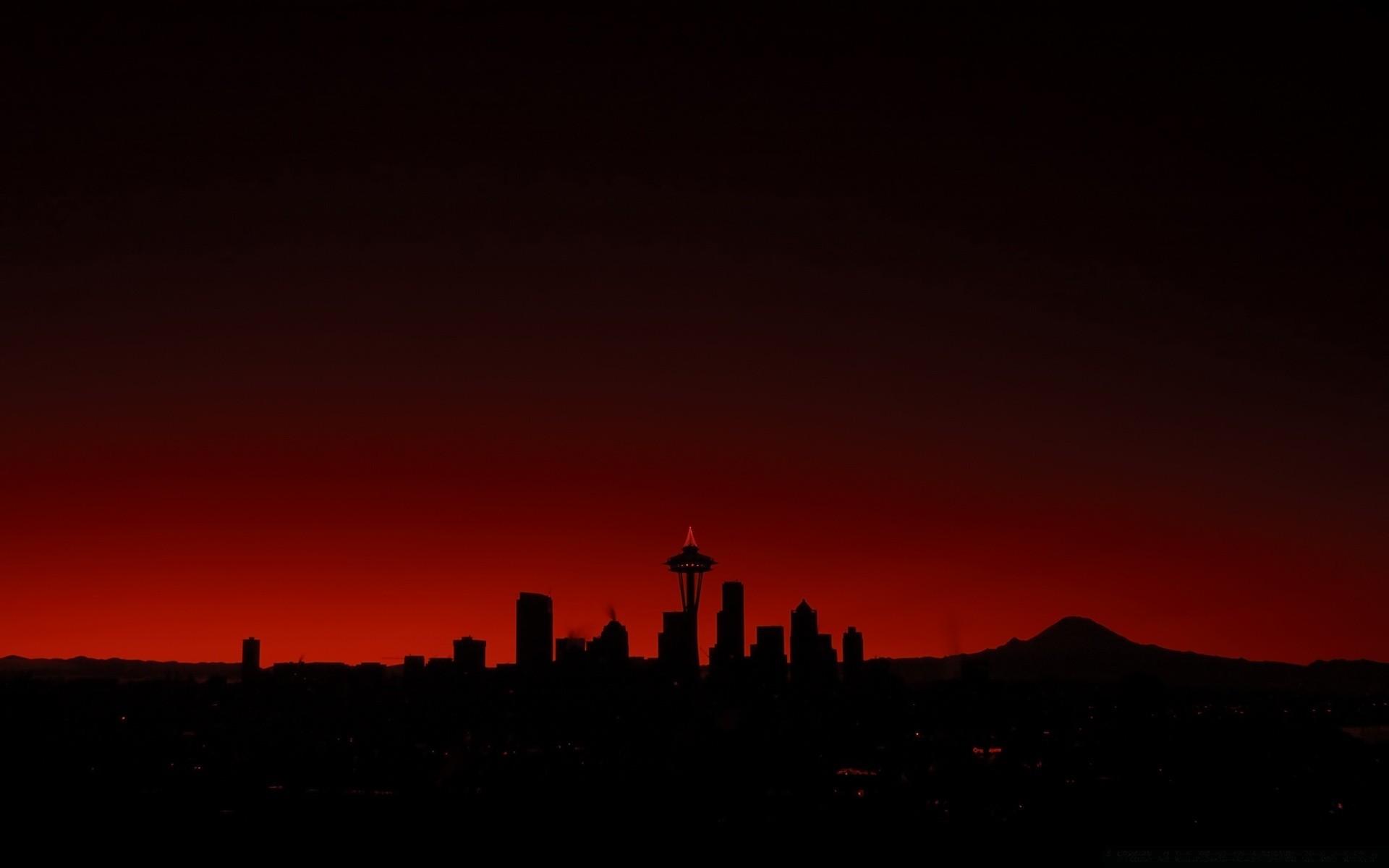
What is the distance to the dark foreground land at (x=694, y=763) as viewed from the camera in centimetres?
7662

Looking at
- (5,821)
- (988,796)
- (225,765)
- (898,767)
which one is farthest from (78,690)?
(988,796)

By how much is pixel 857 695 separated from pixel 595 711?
41.5 m

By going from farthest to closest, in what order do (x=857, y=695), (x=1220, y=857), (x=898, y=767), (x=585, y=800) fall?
(x=857, y=695)
(x=898, y=767)
(x=585, y=800)
(x=1220, y=857)

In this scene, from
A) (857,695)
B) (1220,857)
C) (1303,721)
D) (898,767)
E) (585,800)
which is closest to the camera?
(1220,857)

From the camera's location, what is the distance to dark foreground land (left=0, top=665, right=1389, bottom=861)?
7662 centimetres

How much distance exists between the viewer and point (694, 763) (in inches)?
4434

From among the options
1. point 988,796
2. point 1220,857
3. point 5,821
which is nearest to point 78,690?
point 5,821

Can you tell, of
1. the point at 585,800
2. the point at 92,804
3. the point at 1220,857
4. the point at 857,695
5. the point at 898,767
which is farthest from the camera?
the point at 857,695

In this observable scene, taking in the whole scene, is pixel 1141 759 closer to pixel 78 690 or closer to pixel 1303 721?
pixel 1303 721

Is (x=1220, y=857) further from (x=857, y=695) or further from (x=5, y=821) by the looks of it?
(x=857, y=695)

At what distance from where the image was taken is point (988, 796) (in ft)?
302

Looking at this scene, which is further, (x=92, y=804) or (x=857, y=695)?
(x=857, y=695)

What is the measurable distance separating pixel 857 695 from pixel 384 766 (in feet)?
264

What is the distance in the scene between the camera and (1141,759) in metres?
111
